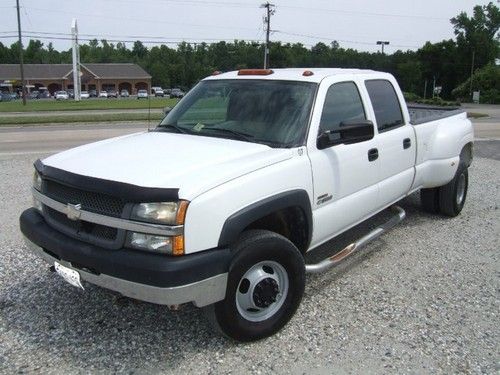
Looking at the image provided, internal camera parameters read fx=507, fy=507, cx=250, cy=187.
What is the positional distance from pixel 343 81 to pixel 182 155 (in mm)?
1827

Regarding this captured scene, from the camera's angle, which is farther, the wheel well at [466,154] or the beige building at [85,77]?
the beige building at [85,77]

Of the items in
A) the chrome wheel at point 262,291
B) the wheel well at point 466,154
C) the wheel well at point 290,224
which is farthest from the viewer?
the wheel well at point 466,154

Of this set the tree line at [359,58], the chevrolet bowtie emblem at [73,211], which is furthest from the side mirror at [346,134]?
the tree line at [359,58]

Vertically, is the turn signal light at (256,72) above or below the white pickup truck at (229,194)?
above

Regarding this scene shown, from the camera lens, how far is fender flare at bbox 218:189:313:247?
315 centimetres

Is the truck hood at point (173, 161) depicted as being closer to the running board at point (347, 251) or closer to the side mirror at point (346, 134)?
the side mirror at point (346, 134)

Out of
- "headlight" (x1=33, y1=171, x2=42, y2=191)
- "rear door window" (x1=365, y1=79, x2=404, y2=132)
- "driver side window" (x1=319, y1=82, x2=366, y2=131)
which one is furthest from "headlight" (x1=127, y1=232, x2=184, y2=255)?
"rear door window" (x1=365, y1=79, x2=404, y2=132)

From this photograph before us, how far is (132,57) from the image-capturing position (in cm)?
14012

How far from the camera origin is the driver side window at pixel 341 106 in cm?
425

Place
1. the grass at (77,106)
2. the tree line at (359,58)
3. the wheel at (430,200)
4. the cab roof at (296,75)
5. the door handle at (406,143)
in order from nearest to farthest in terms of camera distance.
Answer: the cab roof at (296,75), the door handle at (406,143), the wheel at (430,200), the grass at (77,106), the tree line at (359,58)

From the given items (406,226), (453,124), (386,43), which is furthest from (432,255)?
(386,43)

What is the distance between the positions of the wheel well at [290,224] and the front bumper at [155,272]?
0.71 meters

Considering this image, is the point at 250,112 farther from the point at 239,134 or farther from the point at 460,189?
the point at 460,189

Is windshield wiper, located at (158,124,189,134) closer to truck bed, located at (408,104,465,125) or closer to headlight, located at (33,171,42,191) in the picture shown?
headlight, located at (33,171,42,191)
